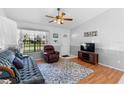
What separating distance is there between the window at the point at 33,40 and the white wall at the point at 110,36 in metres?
2.77

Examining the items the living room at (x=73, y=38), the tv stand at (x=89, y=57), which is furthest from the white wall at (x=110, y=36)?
the tv stand at (x=89, y=57)

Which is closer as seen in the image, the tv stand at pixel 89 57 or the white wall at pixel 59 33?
the tv stand at pixel 89 57

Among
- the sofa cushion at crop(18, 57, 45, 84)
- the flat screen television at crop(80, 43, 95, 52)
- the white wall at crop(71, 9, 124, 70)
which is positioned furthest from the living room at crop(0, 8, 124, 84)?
the sofa cushion at crop(18, 57, 45, 84)

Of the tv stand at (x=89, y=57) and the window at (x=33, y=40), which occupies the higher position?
the window at (x=33, y=40)

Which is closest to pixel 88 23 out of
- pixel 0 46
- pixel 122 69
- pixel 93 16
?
pixel 93 16

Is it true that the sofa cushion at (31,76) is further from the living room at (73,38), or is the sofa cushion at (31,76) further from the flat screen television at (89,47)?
the flat screen television at (89,47)

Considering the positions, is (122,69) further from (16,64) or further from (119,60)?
(16,64)

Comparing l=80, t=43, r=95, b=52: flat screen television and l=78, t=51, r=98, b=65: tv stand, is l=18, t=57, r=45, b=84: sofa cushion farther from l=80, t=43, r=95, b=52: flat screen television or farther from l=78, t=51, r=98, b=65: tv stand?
l=80, t=43, r=95, b=52: flat screen television

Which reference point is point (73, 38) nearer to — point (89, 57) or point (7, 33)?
point (89, 57)

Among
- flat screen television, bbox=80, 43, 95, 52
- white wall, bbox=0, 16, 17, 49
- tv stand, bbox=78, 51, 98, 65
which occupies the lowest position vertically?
tv stand, bbox=78, 51, 98, 65

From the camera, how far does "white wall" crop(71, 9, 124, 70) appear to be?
366 centimetres

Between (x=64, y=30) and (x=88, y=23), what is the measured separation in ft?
6.08

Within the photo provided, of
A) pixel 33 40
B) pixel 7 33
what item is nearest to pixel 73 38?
pixel 33 40

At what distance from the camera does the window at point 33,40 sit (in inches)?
195
